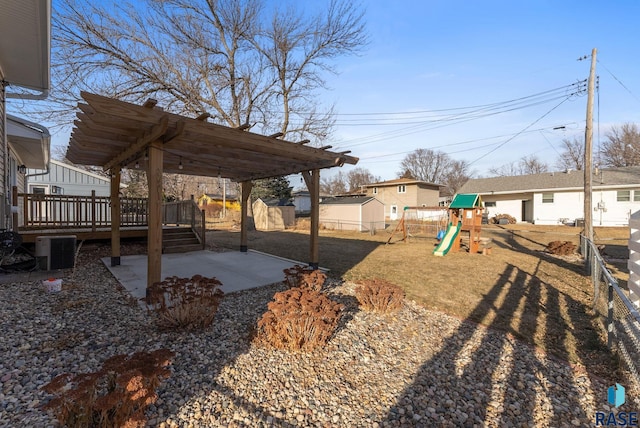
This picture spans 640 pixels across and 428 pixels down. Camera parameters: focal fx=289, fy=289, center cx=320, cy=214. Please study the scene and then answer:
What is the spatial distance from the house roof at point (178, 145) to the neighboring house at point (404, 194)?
22522 mm

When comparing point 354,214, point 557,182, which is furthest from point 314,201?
point 557,182

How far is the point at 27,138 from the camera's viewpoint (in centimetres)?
757

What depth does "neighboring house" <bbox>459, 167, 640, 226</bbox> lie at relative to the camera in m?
18.9

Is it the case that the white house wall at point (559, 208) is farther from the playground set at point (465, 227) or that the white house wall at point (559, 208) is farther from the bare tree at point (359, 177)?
the bare tree at point (359, 177)

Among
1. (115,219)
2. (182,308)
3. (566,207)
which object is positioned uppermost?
(566,207)

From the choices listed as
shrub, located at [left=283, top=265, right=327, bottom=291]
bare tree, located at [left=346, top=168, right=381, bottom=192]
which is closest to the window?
shrub, located at [left=283, top=265, right=327, bottom=291]

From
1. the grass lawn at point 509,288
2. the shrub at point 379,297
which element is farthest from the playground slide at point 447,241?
the shrub at point 379,297

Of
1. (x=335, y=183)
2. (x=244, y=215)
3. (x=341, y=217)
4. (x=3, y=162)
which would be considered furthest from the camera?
(x=335, y=183)

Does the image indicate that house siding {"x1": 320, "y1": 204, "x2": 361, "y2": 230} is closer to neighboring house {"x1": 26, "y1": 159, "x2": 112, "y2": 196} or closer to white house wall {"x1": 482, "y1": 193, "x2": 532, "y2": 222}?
white house wall {"x1": 482, "y1": 193, "x2": 532, "y2": 222}

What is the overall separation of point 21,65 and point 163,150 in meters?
3.28

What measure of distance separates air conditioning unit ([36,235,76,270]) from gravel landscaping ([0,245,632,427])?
1311 millimetres

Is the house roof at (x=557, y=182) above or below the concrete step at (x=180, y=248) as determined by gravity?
above

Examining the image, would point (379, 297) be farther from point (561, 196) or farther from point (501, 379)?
point (561, 196)

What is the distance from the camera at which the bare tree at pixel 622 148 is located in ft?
90.3
